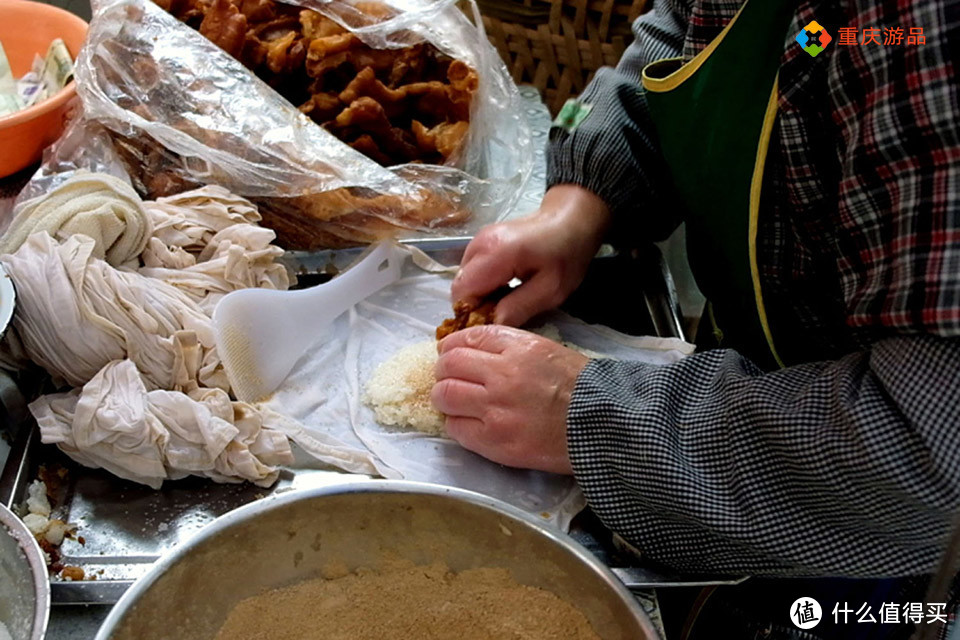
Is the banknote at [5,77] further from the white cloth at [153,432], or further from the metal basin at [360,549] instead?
the metal basin at [360,549]

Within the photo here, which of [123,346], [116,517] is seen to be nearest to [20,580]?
[116,517]

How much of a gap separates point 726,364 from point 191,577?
1.69 feet

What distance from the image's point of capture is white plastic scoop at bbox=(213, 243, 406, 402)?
3.10ft

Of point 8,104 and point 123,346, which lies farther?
point 8,104

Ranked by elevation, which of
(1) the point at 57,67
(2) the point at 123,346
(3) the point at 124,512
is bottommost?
(3) the point at 124,512

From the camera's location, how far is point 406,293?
1156mm

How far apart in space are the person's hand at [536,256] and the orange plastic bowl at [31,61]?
650 mm

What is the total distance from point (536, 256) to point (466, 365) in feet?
0.67

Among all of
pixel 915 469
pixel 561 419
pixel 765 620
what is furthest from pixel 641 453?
pixel 765 620

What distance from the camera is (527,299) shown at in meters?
1.05

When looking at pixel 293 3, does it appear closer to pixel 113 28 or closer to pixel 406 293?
pixel 113 28

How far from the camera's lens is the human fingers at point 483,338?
0.93 m

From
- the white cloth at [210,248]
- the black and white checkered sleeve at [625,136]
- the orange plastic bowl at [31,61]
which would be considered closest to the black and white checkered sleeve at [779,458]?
the black and white checkered sleeve at [625,136]

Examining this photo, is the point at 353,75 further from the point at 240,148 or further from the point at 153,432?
the point at 153,432
